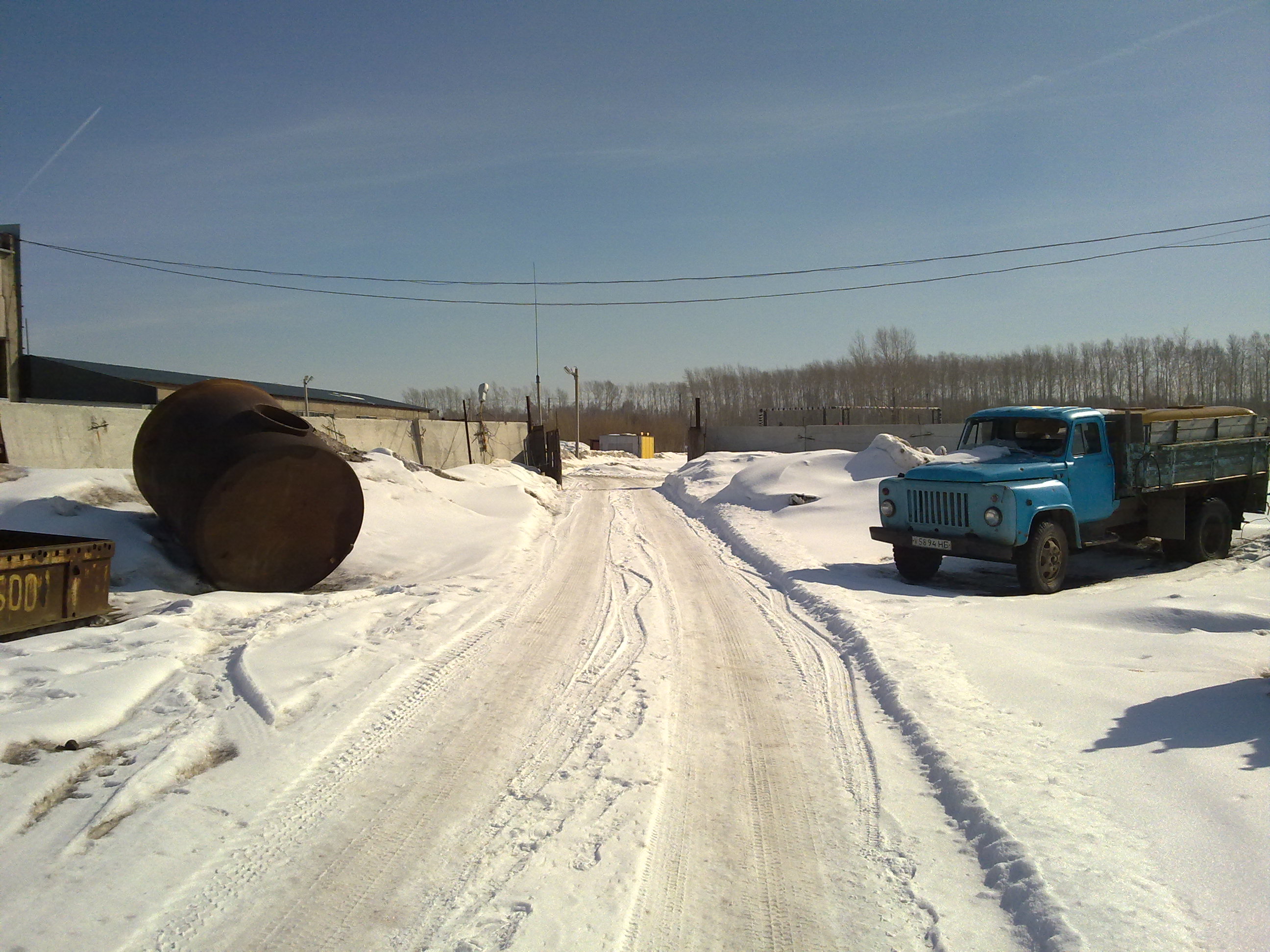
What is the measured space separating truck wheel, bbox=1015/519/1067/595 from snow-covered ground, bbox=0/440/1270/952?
0.58 meters

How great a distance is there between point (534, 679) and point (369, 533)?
694 centimetres

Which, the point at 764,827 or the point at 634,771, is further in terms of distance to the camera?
the point at 634,771

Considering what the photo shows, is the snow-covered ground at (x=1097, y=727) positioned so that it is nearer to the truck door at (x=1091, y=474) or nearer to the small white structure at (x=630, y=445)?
the truck door at (x=1091, y=474)

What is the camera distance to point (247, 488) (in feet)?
30.6

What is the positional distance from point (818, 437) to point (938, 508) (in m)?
31.4

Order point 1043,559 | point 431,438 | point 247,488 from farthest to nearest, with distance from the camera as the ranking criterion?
point 431,438 < point 1043,559 < point 247,488

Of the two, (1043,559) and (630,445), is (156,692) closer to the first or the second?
(1043,559)

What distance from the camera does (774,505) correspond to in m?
19.4

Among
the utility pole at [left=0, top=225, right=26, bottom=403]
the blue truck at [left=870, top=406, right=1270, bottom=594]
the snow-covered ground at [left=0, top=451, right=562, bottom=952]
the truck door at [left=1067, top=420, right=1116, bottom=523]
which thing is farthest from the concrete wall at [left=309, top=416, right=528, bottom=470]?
the truck door at [left=1067, top=420, right=1116, bottom=523]

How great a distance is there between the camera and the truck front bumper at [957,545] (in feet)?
32.1

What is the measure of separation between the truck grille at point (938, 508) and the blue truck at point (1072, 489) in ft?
0.04

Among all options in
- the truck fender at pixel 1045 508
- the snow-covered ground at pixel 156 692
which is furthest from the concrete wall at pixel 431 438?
the truck fender at pixel 1045 508

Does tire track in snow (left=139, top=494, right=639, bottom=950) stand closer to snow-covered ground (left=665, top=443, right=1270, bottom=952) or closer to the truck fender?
snow-covered ground (left=665, top=443, right=1270, bottom=952)

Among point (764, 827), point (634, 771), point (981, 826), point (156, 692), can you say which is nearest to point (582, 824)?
point (634, 771)
